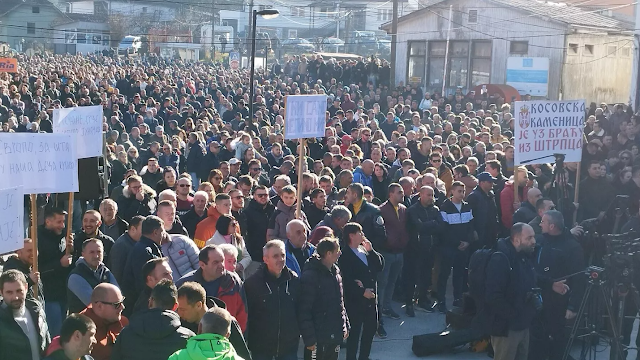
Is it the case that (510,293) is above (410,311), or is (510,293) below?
above

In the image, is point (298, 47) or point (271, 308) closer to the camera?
point (271, 308)

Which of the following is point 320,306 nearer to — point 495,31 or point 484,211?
point 484,211

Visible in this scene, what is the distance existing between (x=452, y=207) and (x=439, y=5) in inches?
1048

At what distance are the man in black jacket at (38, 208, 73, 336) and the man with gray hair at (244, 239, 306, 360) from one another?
2.08 meters

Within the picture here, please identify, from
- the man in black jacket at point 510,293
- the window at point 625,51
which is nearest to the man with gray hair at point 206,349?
the man in black jacket at point 510,293

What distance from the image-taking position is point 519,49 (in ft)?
112

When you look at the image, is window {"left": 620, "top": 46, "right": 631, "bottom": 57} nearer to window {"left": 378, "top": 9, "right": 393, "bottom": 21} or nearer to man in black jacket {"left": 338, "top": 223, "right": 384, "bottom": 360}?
man in black jacket {"left": 338, "top": 223, "right": 384, "bottom": 360}

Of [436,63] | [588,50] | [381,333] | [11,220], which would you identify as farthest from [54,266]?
[436,63]

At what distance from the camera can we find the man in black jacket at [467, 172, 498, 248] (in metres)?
11.5

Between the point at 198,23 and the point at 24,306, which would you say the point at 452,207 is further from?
the point at 198,23

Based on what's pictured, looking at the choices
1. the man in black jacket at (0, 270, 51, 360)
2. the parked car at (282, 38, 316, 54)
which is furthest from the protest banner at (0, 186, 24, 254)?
the parked car at (282, 38, 316, 54)

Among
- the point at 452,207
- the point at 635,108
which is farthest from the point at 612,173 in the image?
the point at 635,108

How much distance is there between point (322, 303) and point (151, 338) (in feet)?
7.51

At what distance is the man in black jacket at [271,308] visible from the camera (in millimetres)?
7094
